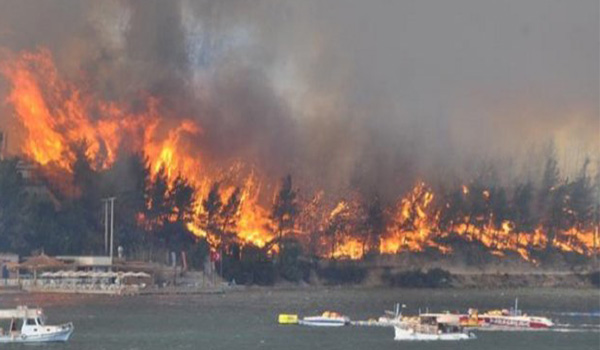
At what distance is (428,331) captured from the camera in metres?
150

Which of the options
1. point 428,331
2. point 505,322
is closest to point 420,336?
point 428,331

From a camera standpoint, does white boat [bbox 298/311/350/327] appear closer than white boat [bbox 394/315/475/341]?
No

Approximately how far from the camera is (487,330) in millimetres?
162875

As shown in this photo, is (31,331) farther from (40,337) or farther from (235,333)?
(235,333)

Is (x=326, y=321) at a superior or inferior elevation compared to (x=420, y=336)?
superior

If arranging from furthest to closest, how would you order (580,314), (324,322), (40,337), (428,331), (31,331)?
1. (580,314)
2. (324,322)
3. (428,331)
4. (40,337)
5. (31,331)

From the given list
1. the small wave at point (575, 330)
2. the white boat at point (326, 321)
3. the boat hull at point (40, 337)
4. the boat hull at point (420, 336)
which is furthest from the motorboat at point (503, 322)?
the boat hull at point (40, 337)

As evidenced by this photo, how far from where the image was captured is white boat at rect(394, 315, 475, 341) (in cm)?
14900

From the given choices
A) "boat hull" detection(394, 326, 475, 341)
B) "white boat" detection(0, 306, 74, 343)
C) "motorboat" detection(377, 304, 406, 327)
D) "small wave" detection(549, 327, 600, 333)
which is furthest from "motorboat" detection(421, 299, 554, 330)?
"white boat" detection(0, 306, 74, 343)

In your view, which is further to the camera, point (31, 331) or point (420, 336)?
point (420, 336)

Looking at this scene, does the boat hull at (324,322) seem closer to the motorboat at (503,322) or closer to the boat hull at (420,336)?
the motorboat at (503,322)

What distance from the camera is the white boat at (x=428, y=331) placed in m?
149

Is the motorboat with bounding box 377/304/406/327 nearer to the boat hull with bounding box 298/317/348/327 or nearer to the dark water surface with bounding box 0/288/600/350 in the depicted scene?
the dark water surface with bounding box 0/288/600/350

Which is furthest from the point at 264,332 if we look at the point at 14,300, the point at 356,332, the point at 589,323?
the point at 14,300
